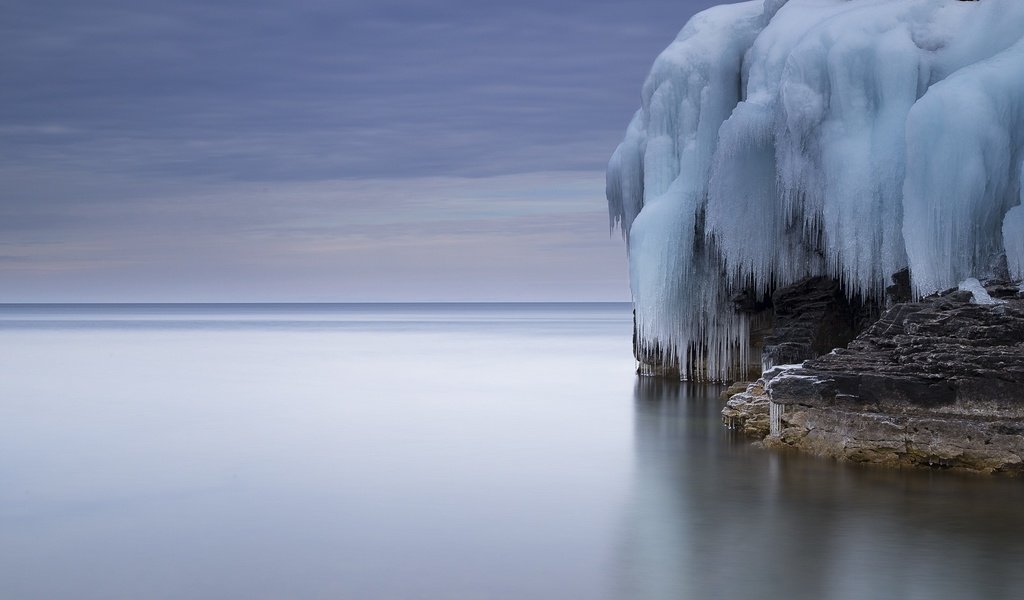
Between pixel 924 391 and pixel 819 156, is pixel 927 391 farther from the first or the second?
pixel 819 156

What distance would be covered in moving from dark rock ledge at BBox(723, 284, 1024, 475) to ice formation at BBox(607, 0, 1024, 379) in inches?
43.8

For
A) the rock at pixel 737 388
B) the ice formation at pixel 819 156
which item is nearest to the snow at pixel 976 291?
the ice formation at pixel 819 156

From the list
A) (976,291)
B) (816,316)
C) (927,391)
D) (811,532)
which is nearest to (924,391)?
(927,391)

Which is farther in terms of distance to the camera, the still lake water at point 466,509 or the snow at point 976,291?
the snow at point 976,291

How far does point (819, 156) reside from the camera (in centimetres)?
1853

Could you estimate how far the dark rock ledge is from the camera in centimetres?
1368

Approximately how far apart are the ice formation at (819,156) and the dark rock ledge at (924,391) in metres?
1.11

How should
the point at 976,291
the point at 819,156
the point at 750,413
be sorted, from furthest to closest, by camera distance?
1. the point at 819,156
2. the point at 750,413
3. the point at 976,291

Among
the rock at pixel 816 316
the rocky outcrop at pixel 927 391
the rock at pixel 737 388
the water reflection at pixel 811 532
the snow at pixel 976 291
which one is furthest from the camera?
the rock at pixel 737 388

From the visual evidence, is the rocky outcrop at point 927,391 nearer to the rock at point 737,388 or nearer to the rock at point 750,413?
the rock at point 750,413

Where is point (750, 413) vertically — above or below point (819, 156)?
below

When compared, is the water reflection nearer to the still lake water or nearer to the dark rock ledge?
the still lake water

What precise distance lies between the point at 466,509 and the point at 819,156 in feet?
29.8

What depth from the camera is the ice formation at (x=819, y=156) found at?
51.2 ft
